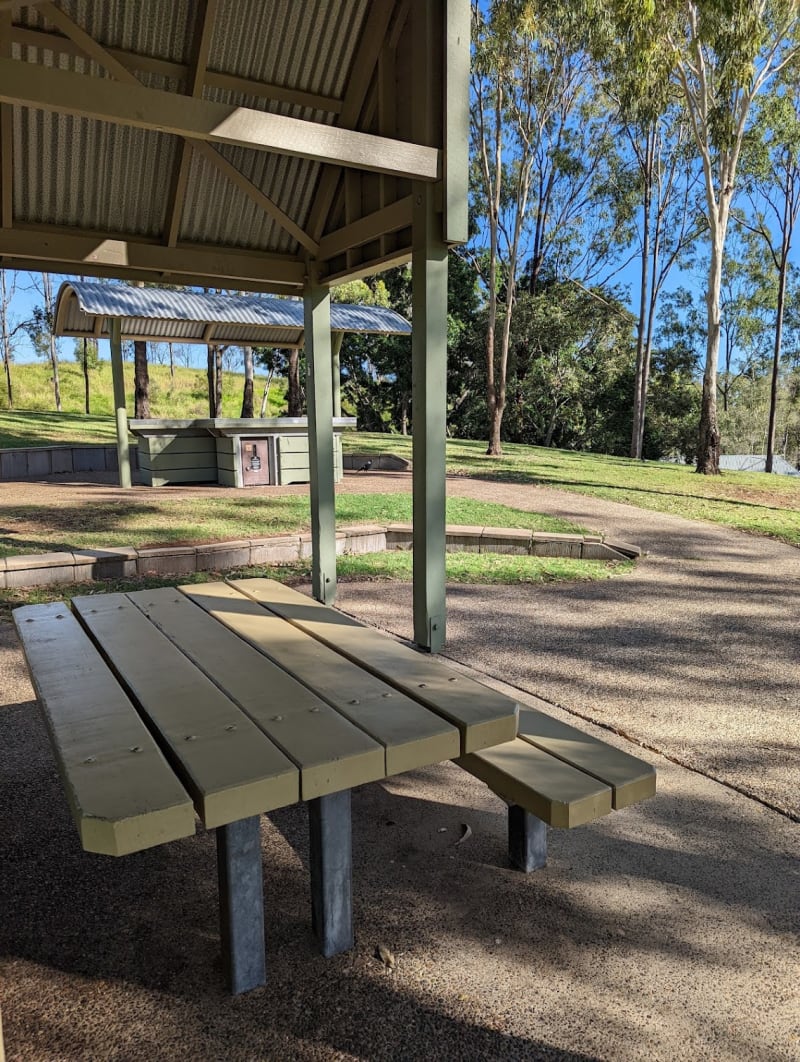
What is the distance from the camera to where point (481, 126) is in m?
16.8

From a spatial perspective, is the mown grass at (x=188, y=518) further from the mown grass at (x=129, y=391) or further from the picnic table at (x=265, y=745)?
the mown grass at (x=129, y=391)

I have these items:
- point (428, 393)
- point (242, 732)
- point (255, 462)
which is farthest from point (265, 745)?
point (255, 462)

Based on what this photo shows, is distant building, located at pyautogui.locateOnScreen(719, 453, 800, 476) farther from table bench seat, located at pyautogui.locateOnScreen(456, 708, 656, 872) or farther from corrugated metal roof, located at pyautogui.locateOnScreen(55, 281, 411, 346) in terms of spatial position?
table bench seat, located at pyautogui.locateOnScreen(456, 708, 656, 872)

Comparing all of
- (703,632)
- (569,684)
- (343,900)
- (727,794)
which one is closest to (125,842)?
(343,900)

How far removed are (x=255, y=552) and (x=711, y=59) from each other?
15726 mm

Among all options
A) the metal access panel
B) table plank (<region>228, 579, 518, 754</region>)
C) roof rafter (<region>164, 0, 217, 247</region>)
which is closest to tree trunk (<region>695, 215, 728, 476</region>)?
the metal access panel

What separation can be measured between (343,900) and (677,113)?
29.1 meters

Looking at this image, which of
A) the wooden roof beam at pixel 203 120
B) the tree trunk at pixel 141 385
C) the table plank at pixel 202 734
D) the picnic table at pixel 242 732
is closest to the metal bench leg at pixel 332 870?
the picnic table at pixel 242 732

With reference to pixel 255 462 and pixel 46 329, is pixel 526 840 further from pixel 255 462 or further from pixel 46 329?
pixel 46 329

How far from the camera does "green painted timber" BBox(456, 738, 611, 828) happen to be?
184cm

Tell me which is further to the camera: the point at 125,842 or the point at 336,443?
the point at 336,443

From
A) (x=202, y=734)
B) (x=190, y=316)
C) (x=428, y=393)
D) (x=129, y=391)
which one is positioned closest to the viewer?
(x=202, y=734)

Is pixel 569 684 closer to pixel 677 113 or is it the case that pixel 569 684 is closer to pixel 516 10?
pixel 516 10

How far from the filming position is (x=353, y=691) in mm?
2082
